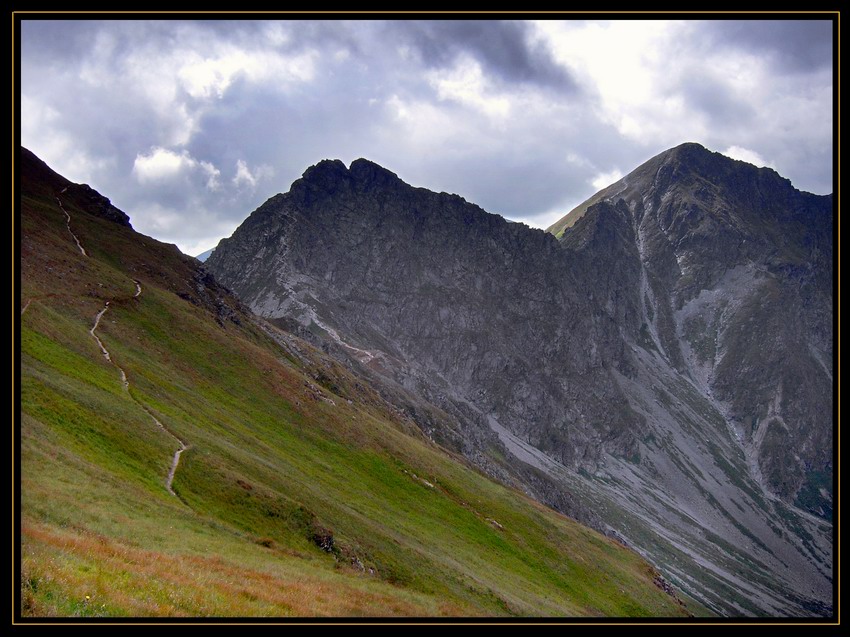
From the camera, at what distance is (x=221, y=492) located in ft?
130

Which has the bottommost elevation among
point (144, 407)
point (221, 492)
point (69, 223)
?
point (221, 492)

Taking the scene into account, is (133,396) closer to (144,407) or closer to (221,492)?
(144,407)

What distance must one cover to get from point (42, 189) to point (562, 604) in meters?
123

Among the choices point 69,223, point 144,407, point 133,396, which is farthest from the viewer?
point 69,223

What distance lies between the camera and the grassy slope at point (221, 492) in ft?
68.9

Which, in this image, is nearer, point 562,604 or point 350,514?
point 350,514

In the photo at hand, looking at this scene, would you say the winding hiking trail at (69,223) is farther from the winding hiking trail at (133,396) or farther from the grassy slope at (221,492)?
the winding hiking trail at (133,396)

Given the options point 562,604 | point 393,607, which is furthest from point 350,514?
point 562,604

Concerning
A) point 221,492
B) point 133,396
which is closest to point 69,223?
point 133,396

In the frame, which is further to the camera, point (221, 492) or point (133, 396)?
point (133, 396)

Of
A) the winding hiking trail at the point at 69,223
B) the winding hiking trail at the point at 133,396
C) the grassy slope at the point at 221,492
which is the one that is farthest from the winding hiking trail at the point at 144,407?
the winding hiking trail at the point at 69,223
